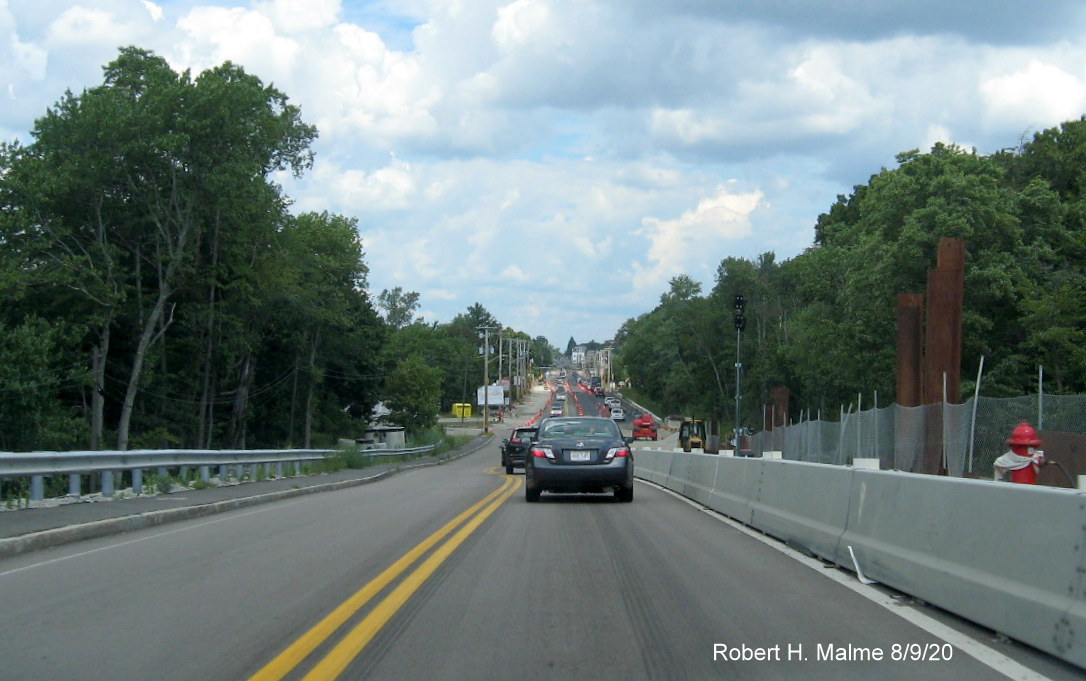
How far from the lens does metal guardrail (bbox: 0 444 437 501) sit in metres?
14.3

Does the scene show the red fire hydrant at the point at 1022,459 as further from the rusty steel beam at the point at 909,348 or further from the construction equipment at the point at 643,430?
the construction equipment at the point at 643,430

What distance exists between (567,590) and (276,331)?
57175 mm

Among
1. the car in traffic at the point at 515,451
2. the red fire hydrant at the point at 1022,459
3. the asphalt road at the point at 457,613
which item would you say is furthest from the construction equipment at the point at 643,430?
the red fire hydrant at the point at 1022,459

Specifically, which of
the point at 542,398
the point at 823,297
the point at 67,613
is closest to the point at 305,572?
the point at 67,613

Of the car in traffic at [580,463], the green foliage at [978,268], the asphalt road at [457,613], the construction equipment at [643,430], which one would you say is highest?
the green foliage at [978,268]

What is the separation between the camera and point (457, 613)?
7328 mm

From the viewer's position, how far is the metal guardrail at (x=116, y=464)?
1429 cm

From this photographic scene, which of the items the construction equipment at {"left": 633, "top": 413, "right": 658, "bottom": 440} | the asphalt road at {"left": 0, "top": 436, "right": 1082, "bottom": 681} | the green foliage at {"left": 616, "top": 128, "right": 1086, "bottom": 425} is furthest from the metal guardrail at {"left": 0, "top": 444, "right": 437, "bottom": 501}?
the construction equipment at {"left": 633, "top": 413, "right": 658, "bottom": 440}

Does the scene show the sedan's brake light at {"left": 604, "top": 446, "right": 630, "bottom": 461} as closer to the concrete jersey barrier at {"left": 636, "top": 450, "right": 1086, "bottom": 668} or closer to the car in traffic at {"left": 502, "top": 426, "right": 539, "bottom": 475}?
the concrete jersey barrier at {"left": 636, "top": 450, "right": 1086, "bottom": 668}

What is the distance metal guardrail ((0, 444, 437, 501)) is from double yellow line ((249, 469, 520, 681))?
610 cm

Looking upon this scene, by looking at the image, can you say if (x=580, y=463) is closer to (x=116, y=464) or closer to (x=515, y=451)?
(x=116, y=464)

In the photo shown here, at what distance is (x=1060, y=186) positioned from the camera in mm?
58531

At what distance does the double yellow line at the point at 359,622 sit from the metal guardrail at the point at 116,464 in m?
6.10

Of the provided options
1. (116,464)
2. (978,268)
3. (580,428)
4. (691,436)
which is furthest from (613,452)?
(691,436)
